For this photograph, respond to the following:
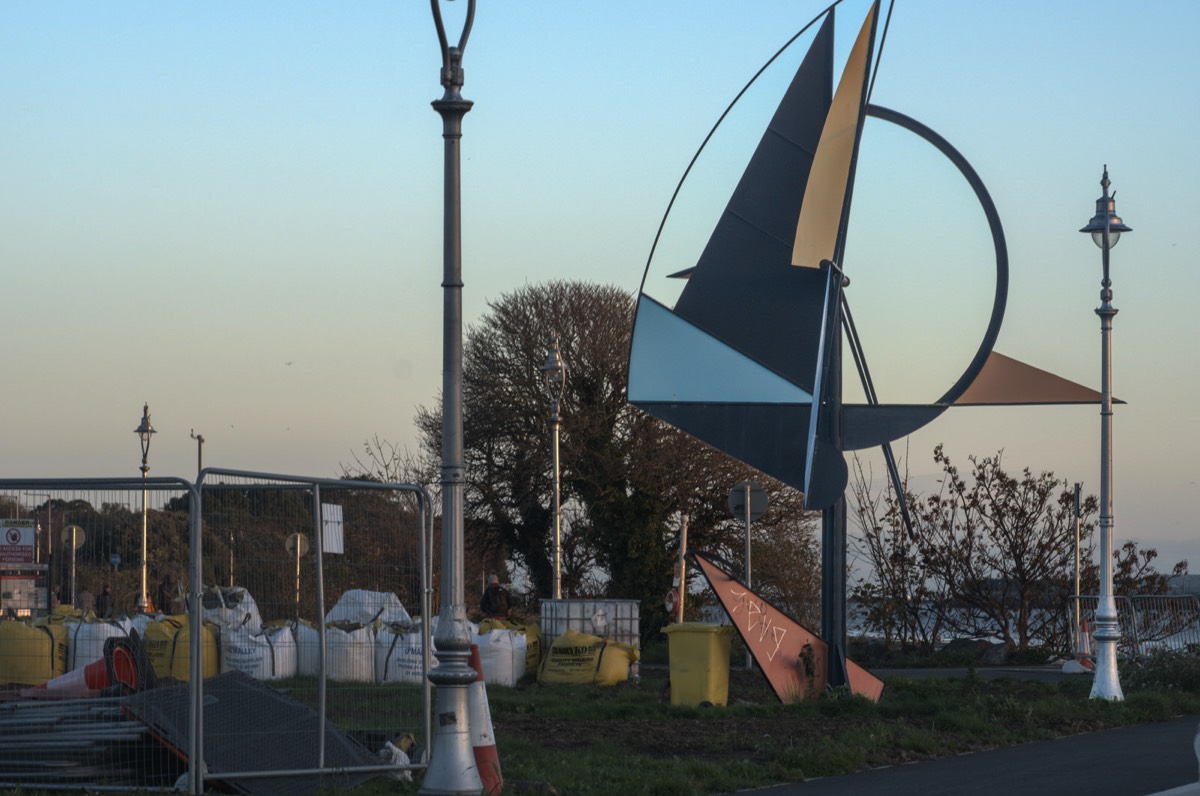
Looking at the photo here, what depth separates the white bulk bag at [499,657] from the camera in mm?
20766

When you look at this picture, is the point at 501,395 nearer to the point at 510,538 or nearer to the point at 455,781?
the point at 510,538

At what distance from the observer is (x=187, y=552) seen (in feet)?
33.4

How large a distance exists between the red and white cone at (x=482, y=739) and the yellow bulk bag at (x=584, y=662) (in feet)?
34.8

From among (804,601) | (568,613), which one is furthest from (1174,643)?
(804,601)

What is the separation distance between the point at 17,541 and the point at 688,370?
9559 mm

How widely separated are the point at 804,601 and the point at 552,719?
26.1 m

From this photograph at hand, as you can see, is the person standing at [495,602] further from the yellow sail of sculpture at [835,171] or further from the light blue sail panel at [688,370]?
the yellow sail of sculpture at [835,171]

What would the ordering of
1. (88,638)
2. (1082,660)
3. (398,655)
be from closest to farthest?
1. (88,638)
2. (398,655)
3. (1082,660)

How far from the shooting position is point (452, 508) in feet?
32.7

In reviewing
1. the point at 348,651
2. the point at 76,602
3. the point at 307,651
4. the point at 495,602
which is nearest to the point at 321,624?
the point at 307,651

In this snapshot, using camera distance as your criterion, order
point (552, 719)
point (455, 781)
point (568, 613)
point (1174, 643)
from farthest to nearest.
A: point (568, 613) → point (1174, 643) → point (552, 719) → point (455, 781)

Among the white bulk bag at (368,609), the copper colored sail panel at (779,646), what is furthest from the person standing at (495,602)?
Result: the white bulk bag at (368,609)

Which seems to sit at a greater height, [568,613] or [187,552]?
[187,552]

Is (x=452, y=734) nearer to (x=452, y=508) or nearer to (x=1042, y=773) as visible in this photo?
(x=452, y=508)
